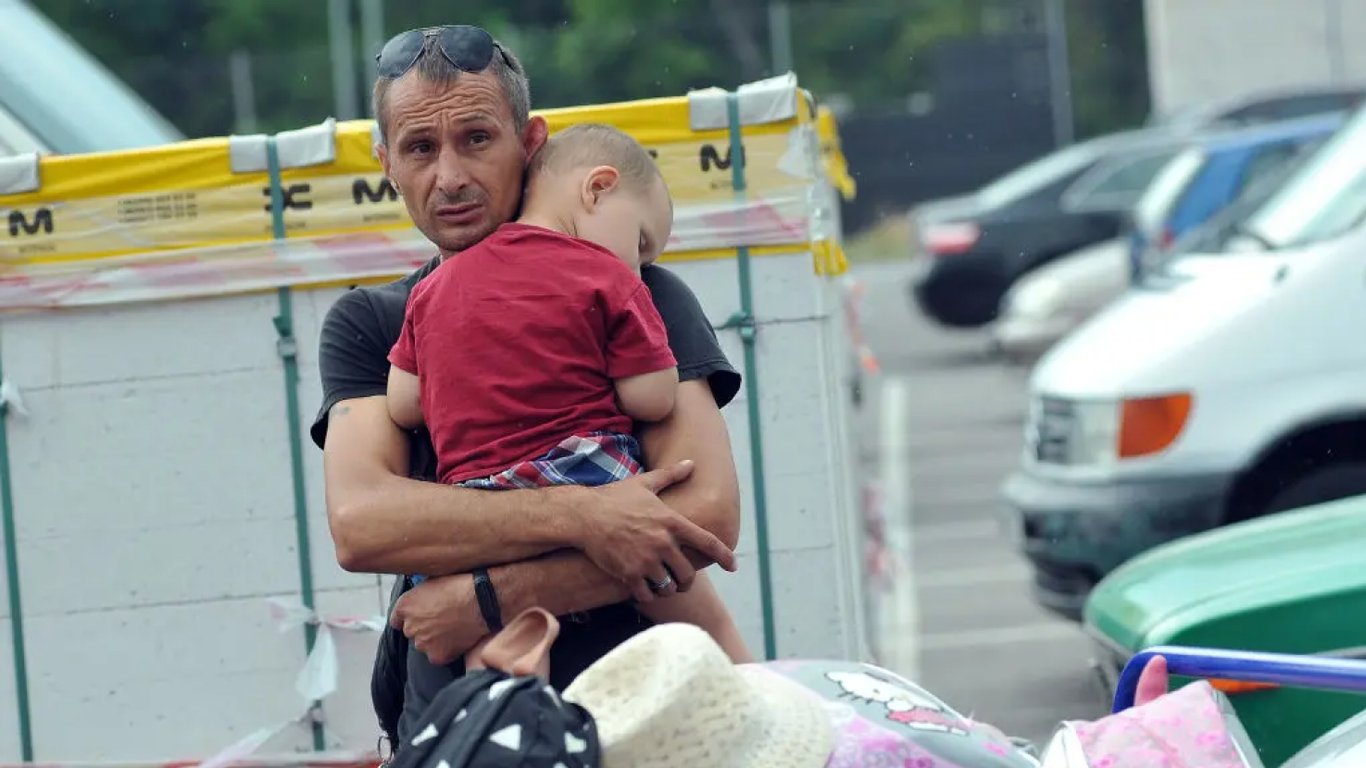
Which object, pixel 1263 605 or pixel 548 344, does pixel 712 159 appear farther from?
pixel 548 344

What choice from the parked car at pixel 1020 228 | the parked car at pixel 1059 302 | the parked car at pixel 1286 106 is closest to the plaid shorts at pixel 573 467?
the parked car at pixel 1059 302

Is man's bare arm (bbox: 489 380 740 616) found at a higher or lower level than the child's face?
lower

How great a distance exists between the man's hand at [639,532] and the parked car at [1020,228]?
58.8 ft

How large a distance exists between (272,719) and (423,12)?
4615 cm

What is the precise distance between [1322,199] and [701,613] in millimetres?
5049

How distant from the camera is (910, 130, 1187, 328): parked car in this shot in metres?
20.5

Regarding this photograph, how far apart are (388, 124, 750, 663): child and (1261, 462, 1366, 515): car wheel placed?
4.58 m

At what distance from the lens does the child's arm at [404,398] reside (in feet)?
9.58

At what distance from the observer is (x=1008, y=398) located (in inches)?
710

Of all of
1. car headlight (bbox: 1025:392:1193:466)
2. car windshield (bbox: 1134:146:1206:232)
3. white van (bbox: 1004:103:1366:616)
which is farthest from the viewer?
car windshield (bbox: 1134:146:1206:232)

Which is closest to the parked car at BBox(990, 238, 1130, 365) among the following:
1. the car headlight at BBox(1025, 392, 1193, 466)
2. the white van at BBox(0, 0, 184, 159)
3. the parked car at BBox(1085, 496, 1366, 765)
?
the car headlight at BBox(1025, 392, 1193, 466)

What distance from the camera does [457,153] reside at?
291cm

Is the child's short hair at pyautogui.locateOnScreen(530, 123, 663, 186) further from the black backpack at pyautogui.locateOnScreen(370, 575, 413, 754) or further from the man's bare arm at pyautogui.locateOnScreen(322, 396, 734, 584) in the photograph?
the black backpack at pyautogui.locateOnScreen(370, 575, 413, 754)

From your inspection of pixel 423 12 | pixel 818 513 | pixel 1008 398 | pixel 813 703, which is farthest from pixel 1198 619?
pixel 423 12
